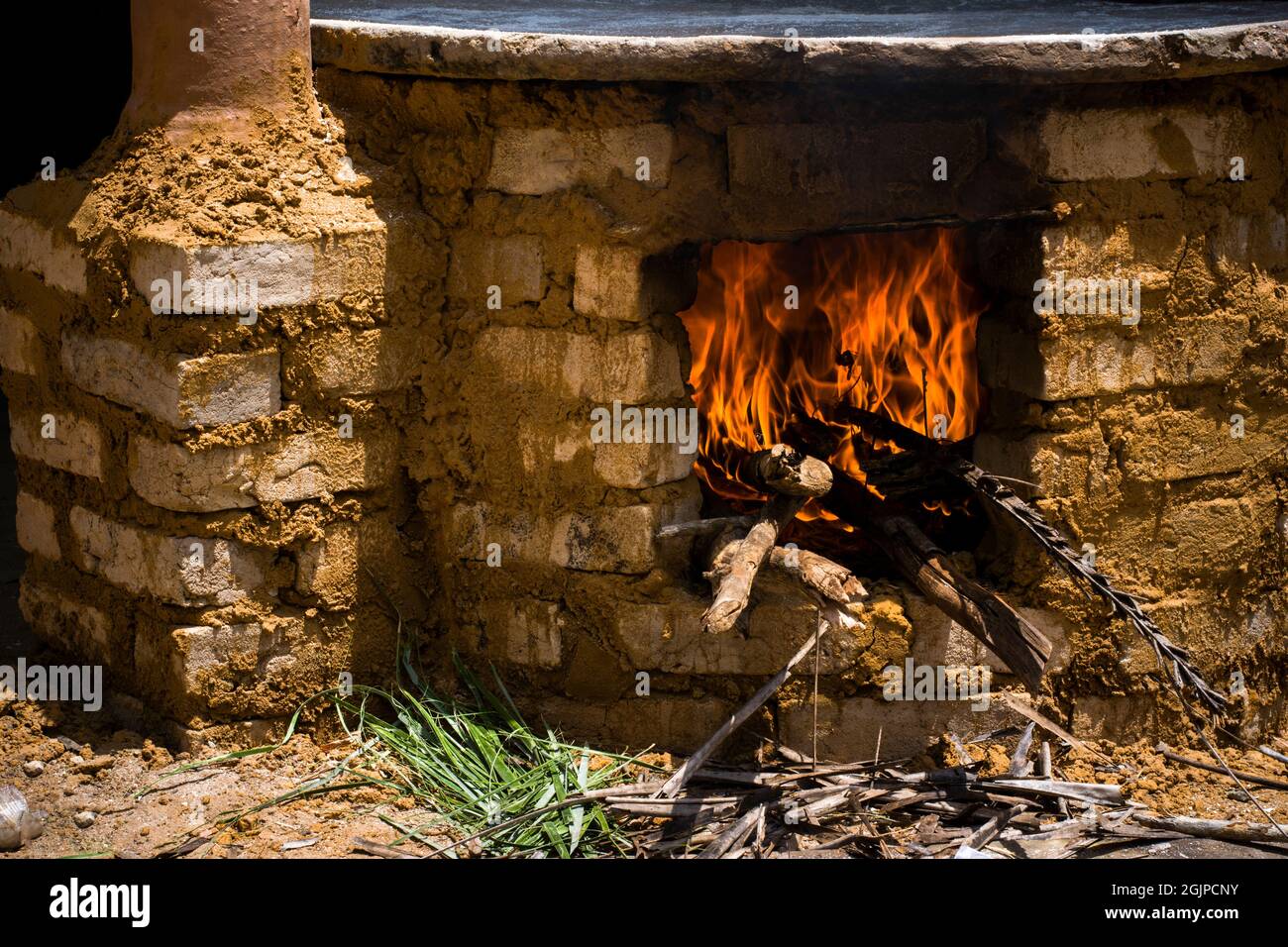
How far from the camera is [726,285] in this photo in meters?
5.26

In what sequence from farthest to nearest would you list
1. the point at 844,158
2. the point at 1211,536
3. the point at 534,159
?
the point at 1211,536
the point at 534,159
the point at 844,158

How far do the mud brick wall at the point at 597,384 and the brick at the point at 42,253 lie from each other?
0.07ft

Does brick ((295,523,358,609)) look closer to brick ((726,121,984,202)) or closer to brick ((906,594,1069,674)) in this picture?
brick ((726,121,984,202))

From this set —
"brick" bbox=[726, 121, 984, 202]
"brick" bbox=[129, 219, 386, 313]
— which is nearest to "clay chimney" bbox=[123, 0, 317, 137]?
"brick" bbox=[129, 219, 386, 313]

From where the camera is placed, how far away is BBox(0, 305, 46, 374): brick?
5.51 m

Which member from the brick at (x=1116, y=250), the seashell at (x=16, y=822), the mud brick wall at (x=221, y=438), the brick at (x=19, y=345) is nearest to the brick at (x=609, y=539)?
the mud brick wall at (x=221, y=438)

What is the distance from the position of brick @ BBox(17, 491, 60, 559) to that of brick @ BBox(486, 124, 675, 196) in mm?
2008

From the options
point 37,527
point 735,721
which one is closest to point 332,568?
point 37,527

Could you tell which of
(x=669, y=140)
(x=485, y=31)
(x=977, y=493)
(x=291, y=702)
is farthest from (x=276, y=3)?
(x=977, y=493)

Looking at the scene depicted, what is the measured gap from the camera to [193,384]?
484 centimetres

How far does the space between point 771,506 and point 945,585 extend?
571mm

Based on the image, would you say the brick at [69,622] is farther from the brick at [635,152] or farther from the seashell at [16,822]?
the brick at [635,152]

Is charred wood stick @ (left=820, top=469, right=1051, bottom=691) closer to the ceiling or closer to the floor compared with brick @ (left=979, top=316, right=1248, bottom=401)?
closer to the floor

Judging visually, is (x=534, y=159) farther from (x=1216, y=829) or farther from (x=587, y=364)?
(x=1216, y=829)
